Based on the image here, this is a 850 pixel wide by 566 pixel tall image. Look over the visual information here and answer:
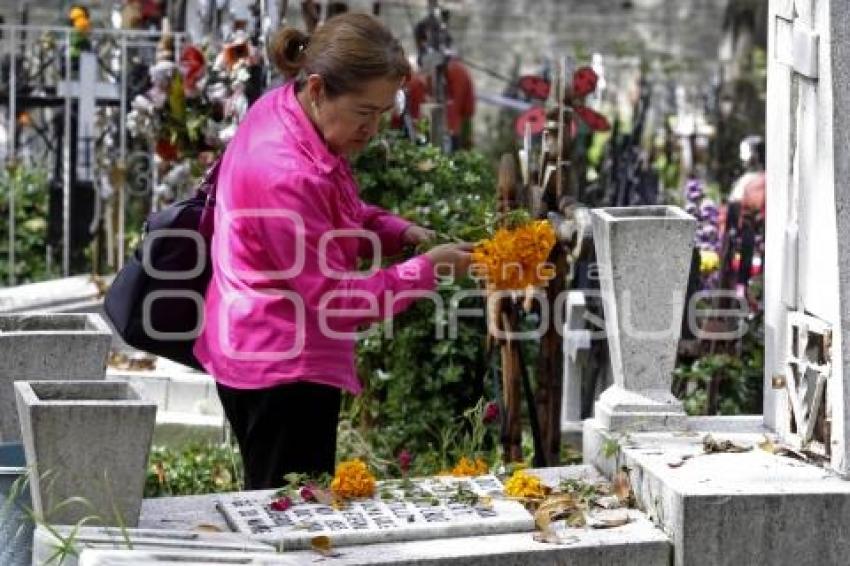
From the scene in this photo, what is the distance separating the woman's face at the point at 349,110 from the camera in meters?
5.25

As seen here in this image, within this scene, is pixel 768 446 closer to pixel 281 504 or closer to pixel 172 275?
pixel 281 504

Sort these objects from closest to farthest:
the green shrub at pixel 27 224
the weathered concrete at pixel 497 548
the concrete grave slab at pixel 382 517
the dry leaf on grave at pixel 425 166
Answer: the weathered concrete at pixel 497 548
the concrete grave slab at pixel 382 517
the dry leaf on grave at pixel 425 166
the green shrub at pixel 27 224

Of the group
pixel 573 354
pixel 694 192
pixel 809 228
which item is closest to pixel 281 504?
pixel 809 228

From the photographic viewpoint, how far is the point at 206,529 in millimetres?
4980

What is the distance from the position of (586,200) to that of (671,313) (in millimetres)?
5076

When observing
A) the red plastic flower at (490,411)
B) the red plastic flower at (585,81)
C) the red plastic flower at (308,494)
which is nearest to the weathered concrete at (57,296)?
the red plastic flower at (585,81)

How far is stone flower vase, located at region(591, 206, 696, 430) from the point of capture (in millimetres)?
5527

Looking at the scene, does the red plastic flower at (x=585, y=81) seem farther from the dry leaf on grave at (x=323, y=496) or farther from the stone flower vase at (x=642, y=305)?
the dry leaf on grave at (x=323, y=496)

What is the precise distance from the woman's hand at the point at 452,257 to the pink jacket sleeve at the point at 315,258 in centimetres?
10

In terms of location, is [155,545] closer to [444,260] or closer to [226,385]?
[226,385]

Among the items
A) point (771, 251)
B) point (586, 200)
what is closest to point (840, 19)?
point (771, 251)

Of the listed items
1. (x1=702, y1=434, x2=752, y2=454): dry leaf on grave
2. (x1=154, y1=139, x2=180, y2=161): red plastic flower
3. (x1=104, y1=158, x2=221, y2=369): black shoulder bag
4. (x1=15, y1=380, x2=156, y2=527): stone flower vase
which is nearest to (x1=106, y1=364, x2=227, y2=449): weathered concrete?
(x1=154, y1=139, x2=180, y2=161): red plastic flower

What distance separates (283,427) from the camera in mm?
5352

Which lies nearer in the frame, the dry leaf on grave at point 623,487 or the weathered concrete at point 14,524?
the weathered concrete at point 14,524
